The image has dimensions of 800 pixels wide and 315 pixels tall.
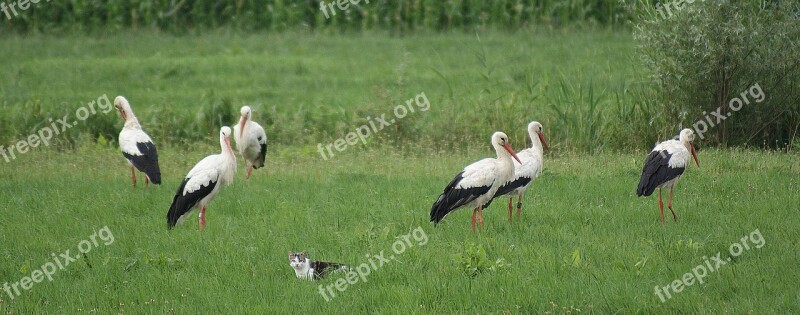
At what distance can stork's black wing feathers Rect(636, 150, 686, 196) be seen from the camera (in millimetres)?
10516

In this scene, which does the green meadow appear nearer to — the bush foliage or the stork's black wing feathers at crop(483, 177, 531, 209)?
the stork's black wing feathers at crop(483, 177, 531, 209)

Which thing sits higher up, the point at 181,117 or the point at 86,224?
the point at 86,224

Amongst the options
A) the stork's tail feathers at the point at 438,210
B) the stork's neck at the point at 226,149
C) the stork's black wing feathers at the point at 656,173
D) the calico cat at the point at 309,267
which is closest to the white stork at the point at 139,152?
the stork's neck at the point at 226,149

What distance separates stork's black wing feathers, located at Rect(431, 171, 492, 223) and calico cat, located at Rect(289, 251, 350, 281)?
172cm

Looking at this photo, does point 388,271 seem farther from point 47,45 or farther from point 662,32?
point 47,45

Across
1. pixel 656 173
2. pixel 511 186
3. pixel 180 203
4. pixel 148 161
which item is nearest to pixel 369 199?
pixel 511 186

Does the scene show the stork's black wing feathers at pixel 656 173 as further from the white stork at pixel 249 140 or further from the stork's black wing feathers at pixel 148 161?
the white stork at pixel 249 140

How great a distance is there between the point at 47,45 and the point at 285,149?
1000cm

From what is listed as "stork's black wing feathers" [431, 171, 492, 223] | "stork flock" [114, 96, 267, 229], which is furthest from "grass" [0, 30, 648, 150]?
"stork's black wing feathers" [431, 171, 492, 223]

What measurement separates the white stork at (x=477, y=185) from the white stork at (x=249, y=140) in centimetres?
490

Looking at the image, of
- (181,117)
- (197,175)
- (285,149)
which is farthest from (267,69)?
(197,175)

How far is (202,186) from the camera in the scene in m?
11.0

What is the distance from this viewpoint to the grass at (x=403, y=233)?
812cm

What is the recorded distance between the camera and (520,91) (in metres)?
18.5
